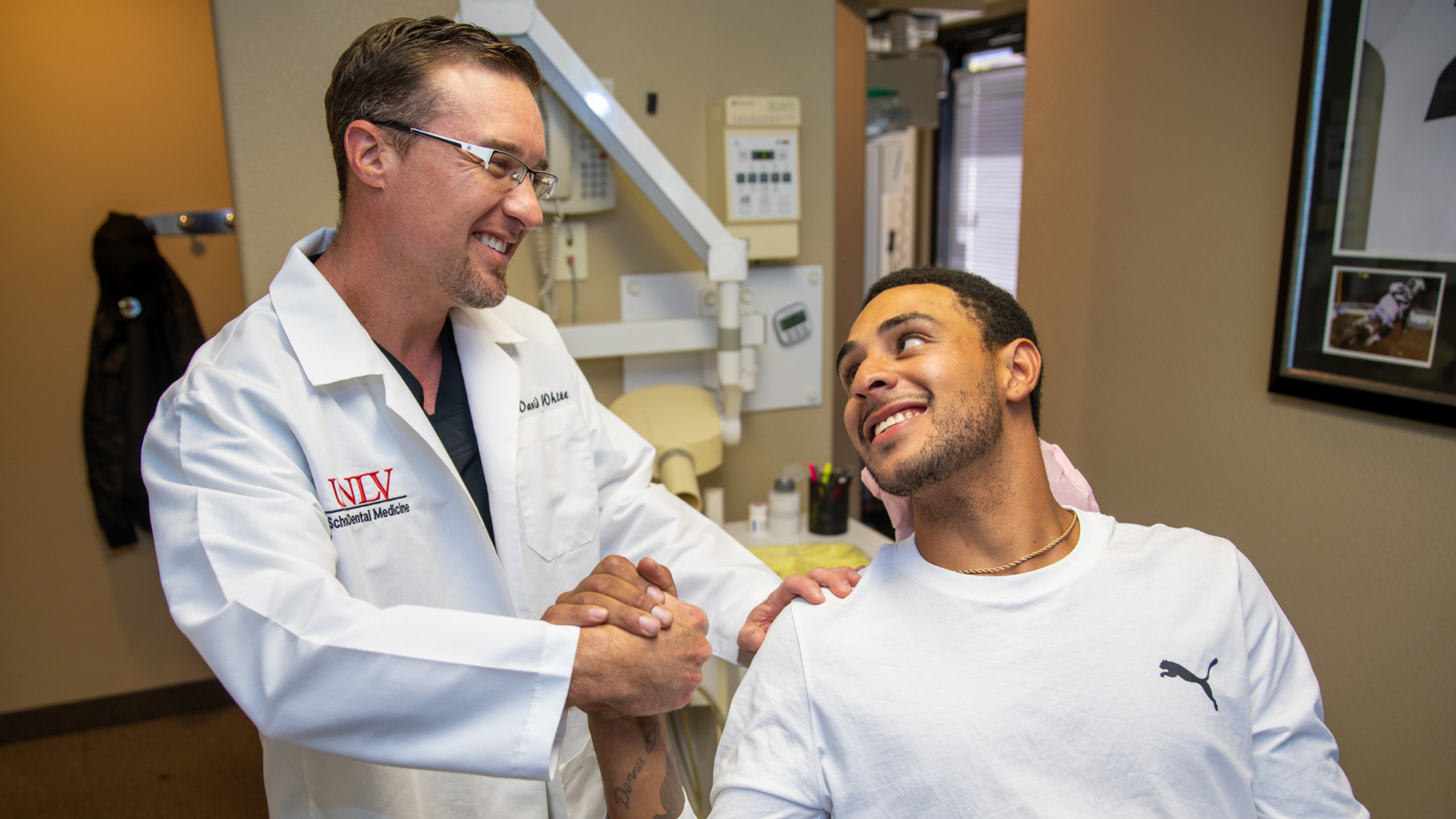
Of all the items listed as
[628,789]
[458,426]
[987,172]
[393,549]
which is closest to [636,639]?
[628,789]

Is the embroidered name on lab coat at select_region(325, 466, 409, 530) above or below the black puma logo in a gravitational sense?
above

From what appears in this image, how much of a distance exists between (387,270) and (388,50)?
0.92ft

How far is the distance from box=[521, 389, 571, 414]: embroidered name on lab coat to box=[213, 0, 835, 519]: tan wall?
605mm

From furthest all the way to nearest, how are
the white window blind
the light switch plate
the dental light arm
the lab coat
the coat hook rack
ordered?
the white window blind < the coat hook rack < the light switch plate < the dental light arm < the lab coat

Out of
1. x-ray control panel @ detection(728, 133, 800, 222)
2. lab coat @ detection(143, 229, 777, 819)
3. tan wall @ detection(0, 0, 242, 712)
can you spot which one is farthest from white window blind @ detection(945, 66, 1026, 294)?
lab coat @ detection(143, 229, 777, 819)

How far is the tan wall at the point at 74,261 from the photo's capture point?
8.18 ft

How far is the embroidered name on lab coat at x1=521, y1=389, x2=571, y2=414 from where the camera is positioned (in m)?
1.37

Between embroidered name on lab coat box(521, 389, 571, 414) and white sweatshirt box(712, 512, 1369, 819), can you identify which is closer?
white sweatshirt box(712, 512, 1369, 819)

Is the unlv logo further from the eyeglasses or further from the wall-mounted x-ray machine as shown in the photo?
the wall-mounted x-ray machine

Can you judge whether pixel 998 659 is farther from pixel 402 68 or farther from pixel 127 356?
pixel 127 356

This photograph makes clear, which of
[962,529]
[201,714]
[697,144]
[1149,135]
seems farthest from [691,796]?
[201,714]

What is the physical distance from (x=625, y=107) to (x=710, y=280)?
0.44 meters

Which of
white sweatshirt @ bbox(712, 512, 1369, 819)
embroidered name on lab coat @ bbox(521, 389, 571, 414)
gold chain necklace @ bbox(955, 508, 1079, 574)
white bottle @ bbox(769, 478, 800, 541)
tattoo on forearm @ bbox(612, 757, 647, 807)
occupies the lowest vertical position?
tattoo on forearm @ bbox(612, 757, 647, 807)

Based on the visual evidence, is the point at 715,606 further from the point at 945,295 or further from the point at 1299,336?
the point at 1299,336
